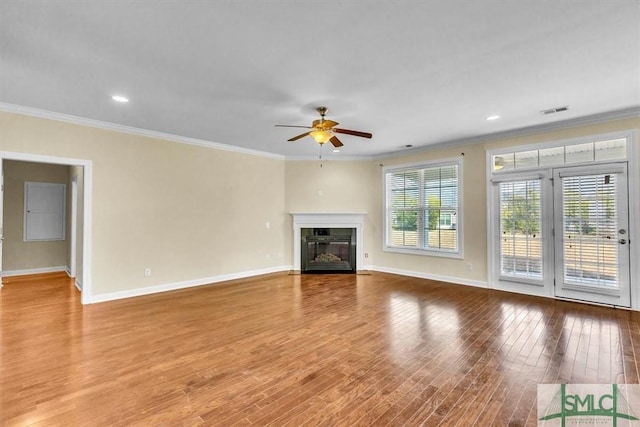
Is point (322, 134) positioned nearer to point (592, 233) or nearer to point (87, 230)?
point (87, 230)

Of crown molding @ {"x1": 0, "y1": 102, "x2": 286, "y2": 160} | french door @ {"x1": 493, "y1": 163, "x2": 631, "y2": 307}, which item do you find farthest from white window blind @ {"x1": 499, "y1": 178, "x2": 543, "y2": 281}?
crown molding @ {"x1": 0, "y1": 102, "x2": 286, "y2": 160}

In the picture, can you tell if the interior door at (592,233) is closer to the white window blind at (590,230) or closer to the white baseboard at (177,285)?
the white window blind at (590,230)

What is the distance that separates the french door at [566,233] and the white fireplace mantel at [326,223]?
266 cm

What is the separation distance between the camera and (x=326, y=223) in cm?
675

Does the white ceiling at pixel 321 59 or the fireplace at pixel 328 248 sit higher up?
the white ceiling at pixel 321 59

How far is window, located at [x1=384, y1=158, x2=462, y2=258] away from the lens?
5.84 m

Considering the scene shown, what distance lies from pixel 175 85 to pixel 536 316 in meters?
5.11

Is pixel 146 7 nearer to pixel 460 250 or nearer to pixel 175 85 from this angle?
pixel 175 85

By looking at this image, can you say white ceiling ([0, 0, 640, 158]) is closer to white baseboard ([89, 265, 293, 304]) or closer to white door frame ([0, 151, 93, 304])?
white door frame ([0, 151, 93, 304])

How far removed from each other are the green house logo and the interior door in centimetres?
256

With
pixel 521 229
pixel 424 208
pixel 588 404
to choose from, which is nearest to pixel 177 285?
pixel 424 208

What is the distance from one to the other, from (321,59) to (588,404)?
333 cm

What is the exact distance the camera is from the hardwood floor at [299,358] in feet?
6.59

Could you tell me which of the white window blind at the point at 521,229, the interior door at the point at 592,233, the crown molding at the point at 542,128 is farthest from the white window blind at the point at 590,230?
the crown molding at the point at 542,128
